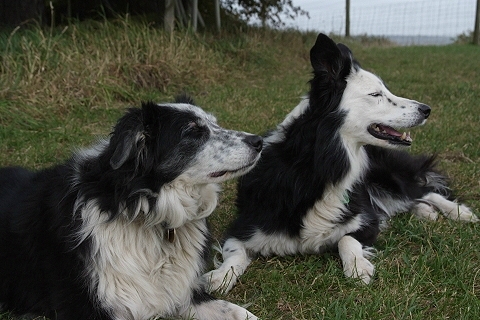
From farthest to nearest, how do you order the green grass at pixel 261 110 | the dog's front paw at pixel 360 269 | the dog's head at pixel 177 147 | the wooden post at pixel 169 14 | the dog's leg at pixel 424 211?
the wooden post at pixel 169 14 < the dog's leg at pixel 424 211 < the dog's front paw at pixel 360 269 < the green grass at pixel 261 110 < the dog's head at pixel 177 147

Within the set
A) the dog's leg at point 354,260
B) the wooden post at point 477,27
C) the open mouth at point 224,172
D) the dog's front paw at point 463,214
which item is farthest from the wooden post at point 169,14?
the wooden post at point 477,27

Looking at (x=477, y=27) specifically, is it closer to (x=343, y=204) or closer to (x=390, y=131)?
(x=390, y=131)

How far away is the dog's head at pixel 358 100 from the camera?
10.3 feet

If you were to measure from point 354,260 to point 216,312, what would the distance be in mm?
910

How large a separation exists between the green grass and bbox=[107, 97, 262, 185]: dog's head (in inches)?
32.0

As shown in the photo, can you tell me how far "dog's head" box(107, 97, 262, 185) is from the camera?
7.70 ft

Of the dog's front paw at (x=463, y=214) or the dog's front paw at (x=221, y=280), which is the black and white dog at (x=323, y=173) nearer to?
the dog's front paw at (x=221, y=280)

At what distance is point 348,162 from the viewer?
10.7 ft

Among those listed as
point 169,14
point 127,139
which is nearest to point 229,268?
point 127,139

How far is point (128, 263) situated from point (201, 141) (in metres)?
0.68

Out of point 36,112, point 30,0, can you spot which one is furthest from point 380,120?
point 30,0

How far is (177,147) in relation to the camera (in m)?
2.53

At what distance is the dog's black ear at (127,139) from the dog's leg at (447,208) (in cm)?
255

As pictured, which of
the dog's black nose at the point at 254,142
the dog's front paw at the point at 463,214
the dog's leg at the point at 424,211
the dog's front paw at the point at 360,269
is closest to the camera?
the dog's black nose at the point at 254,142
